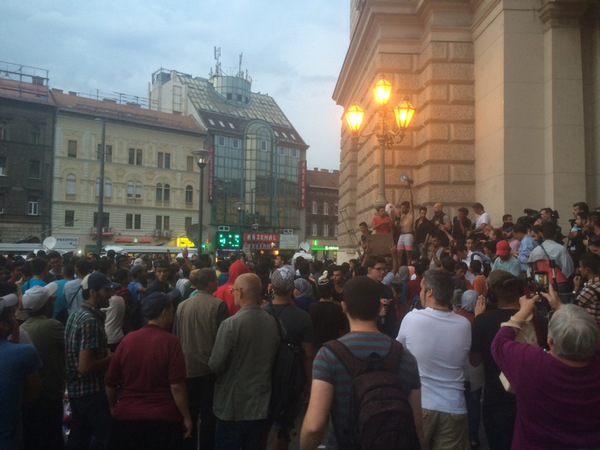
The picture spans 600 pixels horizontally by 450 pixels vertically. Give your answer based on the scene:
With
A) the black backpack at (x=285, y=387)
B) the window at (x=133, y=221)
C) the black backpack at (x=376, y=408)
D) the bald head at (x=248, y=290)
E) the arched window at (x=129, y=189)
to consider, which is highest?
the arched window at (x=129, y=189)

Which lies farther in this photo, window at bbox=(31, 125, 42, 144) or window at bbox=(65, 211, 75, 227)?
window at bbox=(65, 211, 75, 227)

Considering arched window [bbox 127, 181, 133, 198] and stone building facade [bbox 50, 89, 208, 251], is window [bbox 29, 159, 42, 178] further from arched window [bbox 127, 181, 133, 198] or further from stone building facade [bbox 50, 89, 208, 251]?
arched window [bbox 127, 181, 133, 198]

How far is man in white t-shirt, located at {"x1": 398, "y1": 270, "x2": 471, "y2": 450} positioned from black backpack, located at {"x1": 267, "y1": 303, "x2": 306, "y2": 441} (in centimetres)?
98

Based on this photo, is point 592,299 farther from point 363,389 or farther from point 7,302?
point 7,302

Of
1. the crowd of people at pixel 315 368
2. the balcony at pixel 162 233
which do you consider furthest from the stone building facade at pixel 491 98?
the balcony at pixel 162 233

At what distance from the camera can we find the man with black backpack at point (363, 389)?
7.40 feet

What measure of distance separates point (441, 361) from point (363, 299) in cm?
115

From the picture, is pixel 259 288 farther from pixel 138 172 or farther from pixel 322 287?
pixel 138 172

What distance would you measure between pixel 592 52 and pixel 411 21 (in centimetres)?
456

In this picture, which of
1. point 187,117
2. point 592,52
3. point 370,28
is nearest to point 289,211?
point 187,117

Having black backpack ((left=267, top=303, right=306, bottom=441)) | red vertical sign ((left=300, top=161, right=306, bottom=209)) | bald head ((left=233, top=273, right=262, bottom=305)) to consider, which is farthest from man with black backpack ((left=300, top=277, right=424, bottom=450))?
Result: red vertical sign ((left=300, top=161, right=306, bottom=209))

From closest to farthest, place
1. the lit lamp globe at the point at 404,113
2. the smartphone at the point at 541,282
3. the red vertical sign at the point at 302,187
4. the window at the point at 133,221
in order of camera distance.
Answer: the smartphone at the point at 541,282 → the lit lamp globe at the point at 404,113 → the window at the point at 133,221 → the red vertical sign at the point at 302,187

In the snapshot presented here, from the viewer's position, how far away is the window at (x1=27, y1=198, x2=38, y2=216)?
43688 millimetres

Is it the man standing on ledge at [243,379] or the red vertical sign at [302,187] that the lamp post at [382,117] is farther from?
the red vertical sign at [302,187]
